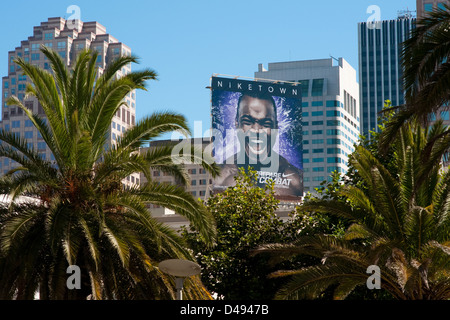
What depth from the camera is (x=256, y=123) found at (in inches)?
5153

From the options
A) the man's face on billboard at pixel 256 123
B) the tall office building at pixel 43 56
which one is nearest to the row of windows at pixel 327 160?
the tall office building at pixel 43 56

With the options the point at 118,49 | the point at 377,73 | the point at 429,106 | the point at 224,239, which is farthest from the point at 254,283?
the point at 377,73

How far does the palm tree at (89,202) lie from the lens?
18.5 metres

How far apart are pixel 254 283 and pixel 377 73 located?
172 m

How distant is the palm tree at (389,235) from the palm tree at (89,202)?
9.27 feet

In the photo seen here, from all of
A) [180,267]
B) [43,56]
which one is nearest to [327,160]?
[43,56]

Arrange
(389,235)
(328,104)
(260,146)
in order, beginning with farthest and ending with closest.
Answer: (328,104), (260,146), (389,235)

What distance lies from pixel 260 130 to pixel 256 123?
4.32 ft

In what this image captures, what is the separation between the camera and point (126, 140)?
2069cm

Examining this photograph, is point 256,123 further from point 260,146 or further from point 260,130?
point 260,146

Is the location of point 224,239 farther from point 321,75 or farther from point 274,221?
point 321,75

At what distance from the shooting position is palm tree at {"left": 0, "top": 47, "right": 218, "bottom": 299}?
18531 mm

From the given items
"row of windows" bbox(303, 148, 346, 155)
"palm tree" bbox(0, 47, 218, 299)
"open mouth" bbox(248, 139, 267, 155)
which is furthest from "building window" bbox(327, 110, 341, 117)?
"palm tree" bbox(0, 47, 218, 299)

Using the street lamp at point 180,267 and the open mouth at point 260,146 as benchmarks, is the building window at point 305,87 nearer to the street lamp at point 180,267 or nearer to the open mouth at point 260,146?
the open mouth at point 260,146
